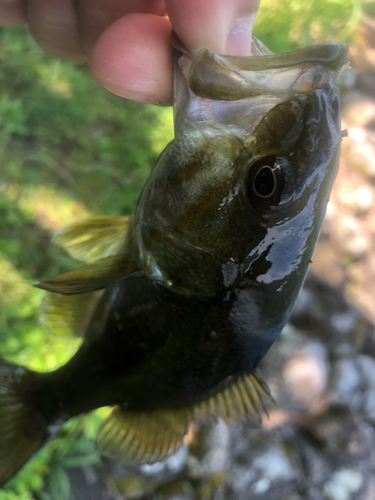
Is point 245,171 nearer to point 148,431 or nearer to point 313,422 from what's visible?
point 148,431

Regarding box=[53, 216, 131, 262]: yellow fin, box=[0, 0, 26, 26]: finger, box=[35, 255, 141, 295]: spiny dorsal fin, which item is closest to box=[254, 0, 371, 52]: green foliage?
box=[0, 0, 26, 26]: finger

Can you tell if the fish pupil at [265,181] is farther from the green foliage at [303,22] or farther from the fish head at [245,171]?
the green foliage at [303,22]

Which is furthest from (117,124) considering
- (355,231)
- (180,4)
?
(355,231)

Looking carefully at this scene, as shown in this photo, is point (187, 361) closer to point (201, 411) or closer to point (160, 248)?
point (201, 411)

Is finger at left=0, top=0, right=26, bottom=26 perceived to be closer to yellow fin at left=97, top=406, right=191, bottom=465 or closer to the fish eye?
the fish eye

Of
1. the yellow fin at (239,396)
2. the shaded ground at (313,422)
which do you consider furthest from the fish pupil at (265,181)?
the shaded ground at (313,422)
